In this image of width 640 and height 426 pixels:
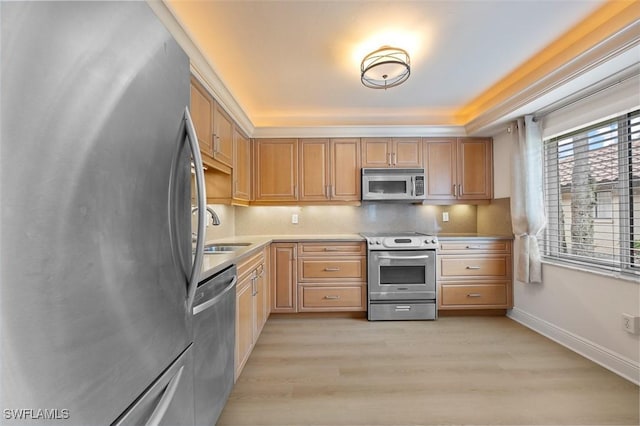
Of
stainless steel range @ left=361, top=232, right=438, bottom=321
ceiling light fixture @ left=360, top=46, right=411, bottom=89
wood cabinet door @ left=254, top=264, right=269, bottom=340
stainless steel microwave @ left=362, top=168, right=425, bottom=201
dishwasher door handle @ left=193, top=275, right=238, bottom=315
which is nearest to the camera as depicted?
dishwasher door handle @ left=193, top=275, right=238, bottom=315

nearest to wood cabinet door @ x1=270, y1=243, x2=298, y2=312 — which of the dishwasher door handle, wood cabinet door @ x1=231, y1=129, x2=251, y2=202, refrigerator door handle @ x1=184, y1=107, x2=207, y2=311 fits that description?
wood cabinet door @ x1=231, y1=129, x2=251, y2=202

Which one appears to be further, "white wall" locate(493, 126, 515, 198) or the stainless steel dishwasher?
"white wall" locate(493, 126, 515, 198)

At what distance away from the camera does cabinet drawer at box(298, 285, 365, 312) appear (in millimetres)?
3256

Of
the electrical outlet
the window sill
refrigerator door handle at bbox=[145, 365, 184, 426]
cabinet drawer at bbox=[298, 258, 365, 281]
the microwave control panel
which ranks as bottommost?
the electrical outlet

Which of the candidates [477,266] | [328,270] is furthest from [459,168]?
[328,270]

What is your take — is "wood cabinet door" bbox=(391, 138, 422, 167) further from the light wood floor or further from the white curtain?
the light wood floor

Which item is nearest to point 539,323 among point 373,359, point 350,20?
point 373,359

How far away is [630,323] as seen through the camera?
2.00 m

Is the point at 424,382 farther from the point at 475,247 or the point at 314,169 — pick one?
the point at 314,169

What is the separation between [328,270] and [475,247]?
1748 millimetres

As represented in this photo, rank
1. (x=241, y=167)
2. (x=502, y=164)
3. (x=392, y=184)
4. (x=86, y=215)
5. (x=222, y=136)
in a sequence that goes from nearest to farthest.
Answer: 1. (x=86, y=215)
2. (x=222, y=136)
3. (x=241, y=167)
4. (x=502, y=164)
5. (x=392, y=184)

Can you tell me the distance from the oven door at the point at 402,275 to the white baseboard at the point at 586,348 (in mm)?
975

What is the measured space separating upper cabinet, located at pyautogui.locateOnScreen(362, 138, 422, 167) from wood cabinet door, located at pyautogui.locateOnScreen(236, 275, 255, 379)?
7.23ft

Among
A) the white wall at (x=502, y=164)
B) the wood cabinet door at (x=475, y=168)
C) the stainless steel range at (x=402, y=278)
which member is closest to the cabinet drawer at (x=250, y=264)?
the stainless steel range at (x=402, y=278)
